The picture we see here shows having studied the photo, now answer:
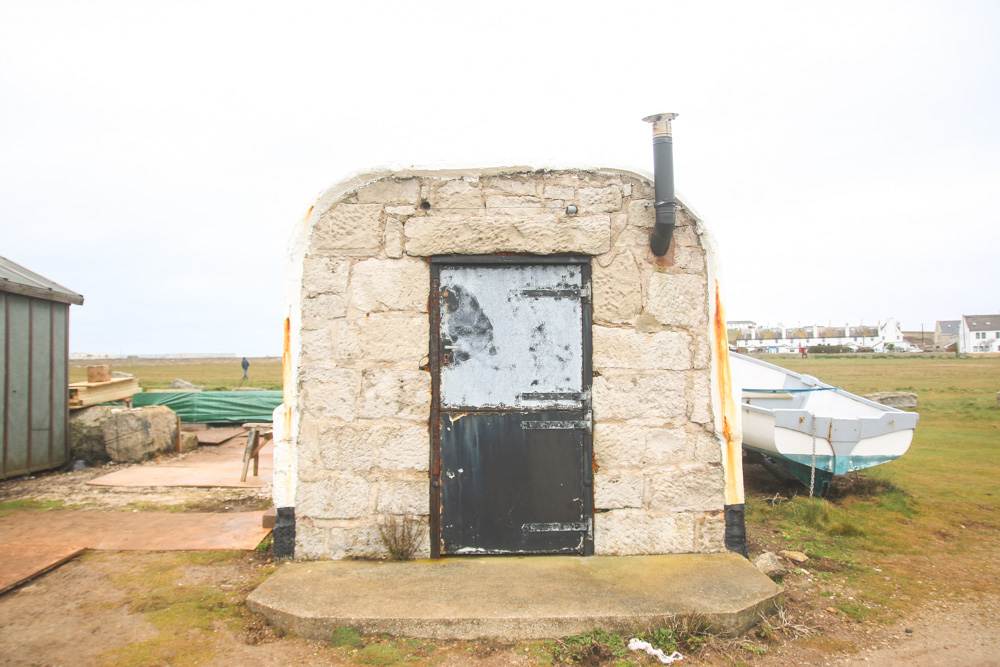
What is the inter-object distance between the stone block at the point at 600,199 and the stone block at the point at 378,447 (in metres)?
1.90

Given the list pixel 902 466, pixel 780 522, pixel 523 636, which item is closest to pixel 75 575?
pixel 523 636

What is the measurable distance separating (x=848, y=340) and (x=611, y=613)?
99.1 metres

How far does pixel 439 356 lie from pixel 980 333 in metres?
86.6

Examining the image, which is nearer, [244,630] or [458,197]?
[244,630]

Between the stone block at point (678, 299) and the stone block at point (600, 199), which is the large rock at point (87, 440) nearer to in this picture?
the stone block at point (600, 199)

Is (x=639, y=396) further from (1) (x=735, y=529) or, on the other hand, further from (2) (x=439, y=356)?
(2) (x=439, y=356)

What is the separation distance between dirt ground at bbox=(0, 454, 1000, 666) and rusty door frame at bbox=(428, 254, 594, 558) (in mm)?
1002

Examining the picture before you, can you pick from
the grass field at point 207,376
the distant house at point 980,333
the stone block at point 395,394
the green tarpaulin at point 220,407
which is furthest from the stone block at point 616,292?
the distant house at point 980,333

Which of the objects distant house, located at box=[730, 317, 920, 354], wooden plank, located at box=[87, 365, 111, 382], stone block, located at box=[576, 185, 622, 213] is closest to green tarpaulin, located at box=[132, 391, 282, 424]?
wooden plank, located at box=[87, 365, 111, 382]

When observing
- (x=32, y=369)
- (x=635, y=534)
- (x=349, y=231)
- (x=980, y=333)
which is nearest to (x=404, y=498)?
(x=635, y=534)

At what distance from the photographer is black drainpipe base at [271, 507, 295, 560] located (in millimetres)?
3969

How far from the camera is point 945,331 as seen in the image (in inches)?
3388

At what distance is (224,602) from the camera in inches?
138

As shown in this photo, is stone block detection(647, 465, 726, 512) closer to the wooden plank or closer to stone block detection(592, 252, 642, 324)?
stone block detection(592, 252, 642, 324)
